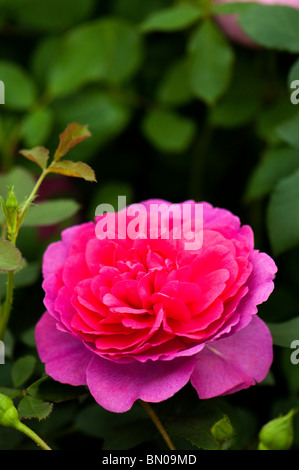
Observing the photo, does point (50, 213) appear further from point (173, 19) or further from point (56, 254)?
point (173, 19)

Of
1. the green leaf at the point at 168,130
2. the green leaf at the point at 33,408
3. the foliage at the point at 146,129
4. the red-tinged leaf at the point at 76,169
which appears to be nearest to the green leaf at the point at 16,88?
the foliage at the point at 146,129

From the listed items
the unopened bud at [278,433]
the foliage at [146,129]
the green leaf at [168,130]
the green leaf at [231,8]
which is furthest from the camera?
the green leaf at [168,130]

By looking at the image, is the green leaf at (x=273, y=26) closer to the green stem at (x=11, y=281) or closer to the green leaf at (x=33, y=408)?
the green stem at (x=11, y=281)

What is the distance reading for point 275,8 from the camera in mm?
586

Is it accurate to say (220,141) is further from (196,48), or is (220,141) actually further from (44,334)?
(44,334)

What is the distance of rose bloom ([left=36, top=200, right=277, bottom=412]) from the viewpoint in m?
0.39

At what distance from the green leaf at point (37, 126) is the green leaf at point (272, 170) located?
0.24 metres

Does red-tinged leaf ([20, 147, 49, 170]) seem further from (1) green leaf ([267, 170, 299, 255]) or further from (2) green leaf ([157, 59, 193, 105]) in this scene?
(2) green leaf ([157, 59, 193, 105])

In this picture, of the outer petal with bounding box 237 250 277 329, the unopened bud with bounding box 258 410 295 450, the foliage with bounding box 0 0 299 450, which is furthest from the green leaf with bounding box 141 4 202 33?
the unopened bud with bounding box 258 410 295 450

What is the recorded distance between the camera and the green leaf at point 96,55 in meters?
0.78

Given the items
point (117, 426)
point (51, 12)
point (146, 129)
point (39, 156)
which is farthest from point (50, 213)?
point (51, 12)

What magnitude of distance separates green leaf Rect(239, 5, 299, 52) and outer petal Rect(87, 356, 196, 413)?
0.31m

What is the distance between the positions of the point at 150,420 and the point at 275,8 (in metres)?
0.37

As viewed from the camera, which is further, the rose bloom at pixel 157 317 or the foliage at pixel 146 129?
the foliage at pixel 146 129
